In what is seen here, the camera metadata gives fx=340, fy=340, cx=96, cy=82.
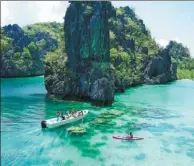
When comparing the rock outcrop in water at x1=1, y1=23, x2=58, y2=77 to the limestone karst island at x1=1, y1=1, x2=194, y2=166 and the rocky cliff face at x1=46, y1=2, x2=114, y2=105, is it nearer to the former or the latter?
the limestone karst island at x1=1, y1=1, x2=194, y2=166

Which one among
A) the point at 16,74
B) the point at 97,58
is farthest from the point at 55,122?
the point at 16,74

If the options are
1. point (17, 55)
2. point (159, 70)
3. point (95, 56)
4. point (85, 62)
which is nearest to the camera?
point (95, 56)

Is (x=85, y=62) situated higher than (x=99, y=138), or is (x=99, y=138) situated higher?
(x=85, y=62)

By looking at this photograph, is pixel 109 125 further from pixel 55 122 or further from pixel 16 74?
pixel 16 74

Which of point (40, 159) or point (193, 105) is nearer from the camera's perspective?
point (40, 159)

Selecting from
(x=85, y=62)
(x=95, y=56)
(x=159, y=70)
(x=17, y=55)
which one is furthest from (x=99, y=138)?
(x=17, y=55)

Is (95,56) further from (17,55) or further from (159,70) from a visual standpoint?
(17,55)

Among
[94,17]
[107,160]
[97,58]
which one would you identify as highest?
[94,17]
